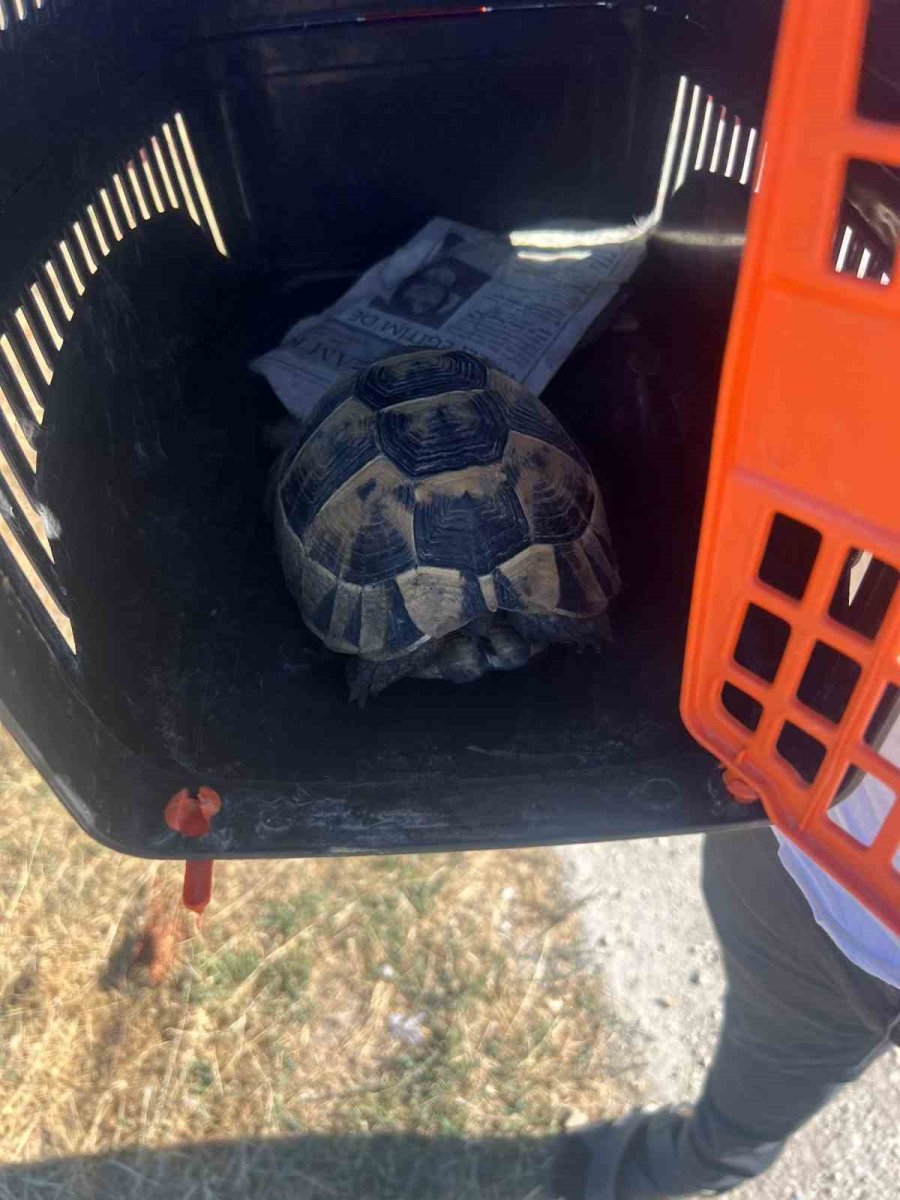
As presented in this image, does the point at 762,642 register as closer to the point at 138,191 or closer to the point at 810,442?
the point at 810,442

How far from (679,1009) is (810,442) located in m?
1.00

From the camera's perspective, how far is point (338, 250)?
1523 millimetres

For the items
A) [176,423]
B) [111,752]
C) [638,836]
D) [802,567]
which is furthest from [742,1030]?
[176,423]

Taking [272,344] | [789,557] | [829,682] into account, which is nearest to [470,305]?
→ [272,344]

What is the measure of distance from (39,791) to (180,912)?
305mm

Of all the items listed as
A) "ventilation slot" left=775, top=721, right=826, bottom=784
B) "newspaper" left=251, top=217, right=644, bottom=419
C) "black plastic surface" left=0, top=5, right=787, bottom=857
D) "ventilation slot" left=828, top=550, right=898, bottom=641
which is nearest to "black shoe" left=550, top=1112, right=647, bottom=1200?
"black plastic surface" left=0, top=5, right=787, bottom=857

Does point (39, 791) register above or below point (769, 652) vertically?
below

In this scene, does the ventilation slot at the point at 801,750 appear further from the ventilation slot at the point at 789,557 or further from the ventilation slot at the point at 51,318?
the ventilation slot at the point at 51,318

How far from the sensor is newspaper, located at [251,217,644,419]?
1359 mm

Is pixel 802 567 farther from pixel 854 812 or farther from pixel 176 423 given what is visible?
pixel 176 423

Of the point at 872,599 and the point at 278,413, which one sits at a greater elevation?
the point at 872,599

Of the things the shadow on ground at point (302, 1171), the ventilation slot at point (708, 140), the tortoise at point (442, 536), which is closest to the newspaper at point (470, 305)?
the ventilation slot at point (708, 140)

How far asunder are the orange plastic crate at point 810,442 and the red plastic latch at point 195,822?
15.1 inches

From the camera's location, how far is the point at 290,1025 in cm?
121
